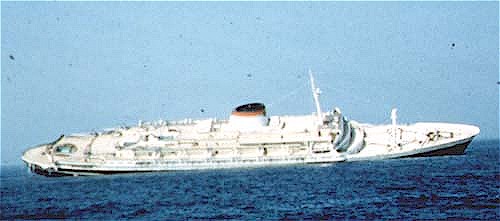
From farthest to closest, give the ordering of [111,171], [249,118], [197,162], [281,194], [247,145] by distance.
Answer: [249,118], [247,145], [111,171], [197,162], [281,194]

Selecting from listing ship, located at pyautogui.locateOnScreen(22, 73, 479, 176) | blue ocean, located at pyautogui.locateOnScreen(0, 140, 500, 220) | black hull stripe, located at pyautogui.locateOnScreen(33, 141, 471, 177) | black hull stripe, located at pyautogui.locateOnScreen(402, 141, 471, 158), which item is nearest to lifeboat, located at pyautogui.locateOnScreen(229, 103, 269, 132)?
listing ship, located at pyautogui.locateOnScreen(22, 73, 479, 176)

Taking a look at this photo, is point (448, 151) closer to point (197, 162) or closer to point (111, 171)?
point (197, 162)

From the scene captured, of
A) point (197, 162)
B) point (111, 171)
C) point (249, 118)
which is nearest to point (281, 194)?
point (197, 162)

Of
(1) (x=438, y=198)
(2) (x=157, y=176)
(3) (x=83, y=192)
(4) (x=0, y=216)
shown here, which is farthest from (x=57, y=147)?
(1) (x=438, y=198)

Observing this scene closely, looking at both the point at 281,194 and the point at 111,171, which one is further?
the point at 111,171

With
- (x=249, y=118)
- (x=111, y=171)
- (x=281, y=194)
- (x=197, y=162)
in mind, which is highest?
(x=249, y=118)

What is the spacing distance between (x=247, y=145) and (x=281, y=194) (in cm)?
2716

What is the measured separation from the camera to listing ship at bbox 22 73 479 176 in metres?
79.2

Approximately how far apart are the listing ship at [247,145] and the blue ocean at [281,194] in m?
2.47

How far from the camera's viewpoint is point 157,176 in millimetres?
74062

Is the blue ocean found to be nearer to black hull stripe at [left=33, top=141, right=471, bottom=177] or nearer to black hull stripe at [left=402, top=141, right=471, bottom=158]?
black hull stripe at [left=33, top=141, right=471, bottom=177]

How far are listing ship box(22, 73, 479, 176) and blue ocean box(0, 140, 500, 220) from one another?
8.11ft

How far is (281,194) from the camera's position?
176 ft

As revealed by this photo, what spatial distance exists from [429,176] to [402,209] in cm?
1789
